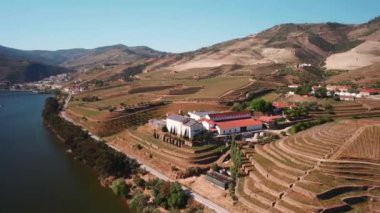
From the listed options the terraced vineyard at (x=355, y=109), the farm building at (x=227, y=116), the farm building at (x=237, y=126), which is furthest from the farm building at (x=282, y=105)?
the farm building at (x=237, y=126)

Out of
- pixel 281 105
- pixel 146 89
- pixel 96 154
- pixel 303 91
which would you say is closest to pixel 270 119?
pixel 281 105

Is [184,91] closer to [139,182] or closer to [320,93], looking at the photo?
[320,93]

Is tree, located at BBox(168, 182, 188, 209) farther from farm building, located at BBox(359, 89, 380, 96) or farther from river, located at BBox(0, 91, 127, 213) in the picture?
farm building, located at BBox(359, 89, 380, 96)

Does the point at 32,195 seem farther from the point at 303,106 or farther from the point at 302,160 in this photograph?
the point at 303,106

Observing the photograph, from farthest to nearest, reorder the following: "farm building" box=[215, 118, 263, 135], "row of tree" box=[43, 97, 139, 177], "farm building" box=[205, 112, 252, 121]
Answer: "farm building" box=[205, 112, 252, 121]
"farm building" box=[215, 118, 263, 135]
"row of tree" box=[43, 97, 139, 177]

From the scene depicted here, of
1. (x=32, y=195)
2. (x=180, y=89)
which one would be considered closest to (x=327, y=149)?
(x=32, y=195)

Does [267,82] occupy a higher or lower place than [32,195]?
higher

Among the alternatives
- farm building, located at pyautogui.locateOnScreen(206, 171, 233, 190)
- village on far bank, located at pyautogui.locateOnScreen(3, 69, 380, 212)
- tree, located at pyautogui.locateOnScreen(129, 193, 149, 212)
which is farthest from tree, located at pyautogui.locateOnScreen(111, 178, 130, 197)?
farm building, located at pyautogui.locateOnScreen(206, 171, 233, 190)
